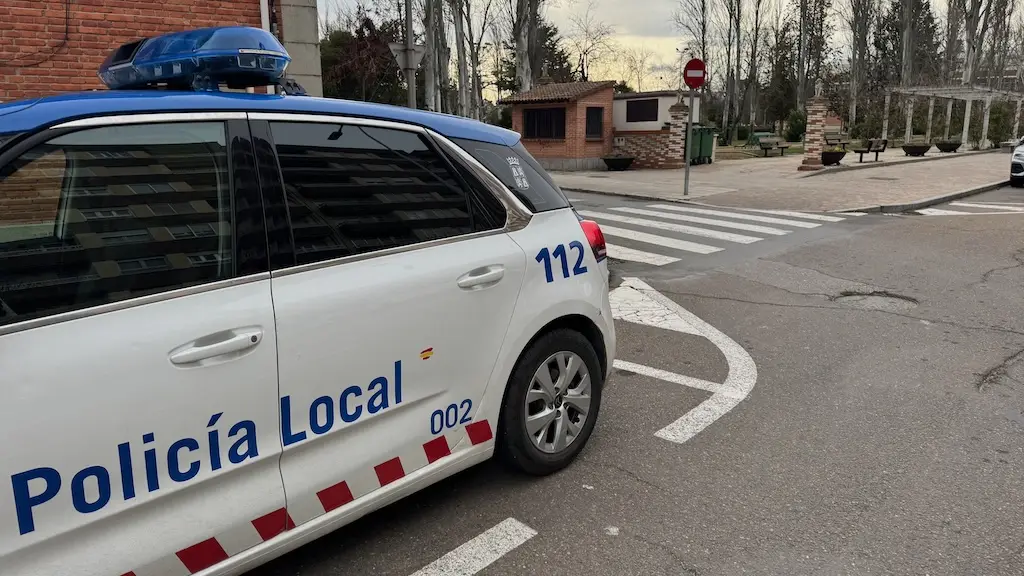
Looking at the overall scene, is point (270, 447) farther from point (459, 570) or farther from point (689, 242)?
point (689, 242)

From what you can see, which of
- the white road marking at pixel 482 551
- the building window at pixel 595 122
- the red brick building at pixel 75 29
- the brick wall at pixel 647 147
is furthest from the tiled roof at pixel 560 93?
the white road marking at pixel 482 551

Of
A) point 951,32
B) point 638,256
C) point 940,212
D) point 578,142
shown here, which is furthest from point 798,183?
point 951,32

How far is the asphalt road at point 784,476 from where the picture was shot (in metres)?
2.79

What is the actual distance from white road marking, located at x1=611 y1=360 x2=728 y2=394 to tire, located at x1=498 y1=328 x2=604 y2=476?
4.24 feet

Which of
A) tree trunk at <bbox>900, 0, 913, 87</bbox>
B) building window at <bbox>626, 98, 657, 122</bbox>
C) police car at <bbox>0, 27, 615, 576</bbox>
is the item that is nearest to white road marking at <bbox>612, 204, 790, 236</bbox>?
police car at <bbox>0, 27, 615, 576</bbox>

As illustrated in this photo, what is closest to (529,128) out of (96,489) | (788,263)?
(788,263)

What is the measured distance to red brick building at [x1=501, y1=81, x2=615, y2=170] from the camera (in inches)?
1019

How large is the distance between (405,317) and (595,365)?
129 centimetres

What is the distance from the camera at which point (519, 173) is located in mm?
3316

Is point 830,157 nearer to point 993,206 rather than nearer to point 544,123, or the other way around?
point 993,206

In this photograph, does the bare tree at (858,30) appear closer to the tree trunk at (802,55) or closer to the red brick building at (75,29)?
the tree trunk at (802,55)

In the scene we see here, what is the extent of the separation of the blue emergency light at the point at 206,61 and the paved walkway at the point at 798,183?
42.8ft

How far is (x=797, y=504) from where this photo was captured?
3.17 m

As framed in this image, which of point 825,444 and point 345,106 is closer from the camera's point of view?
point 345,106
